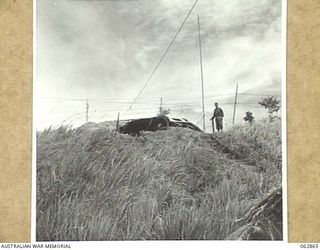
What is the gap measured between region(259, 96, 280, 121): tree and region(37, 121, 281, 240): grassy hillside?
38 mm

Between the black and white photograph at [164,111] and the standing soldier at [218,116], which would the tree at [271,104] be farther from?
the standing soldier at [218,116]

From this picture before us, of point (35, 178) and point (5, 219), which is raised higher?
point (35, 178)

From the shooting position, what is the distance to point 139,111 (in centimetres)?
159

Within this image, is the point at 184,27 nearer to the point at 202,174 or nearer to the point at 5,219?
the point at 202,174

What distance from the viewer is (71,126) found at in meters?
1.58

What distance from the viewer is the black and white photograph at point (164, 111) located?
1.57 m

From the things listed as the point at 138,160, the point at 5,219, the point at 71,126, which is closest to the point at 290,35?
the point at 138,160

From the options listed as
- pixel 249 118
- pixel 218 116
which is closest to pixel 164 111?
pixel 218 116

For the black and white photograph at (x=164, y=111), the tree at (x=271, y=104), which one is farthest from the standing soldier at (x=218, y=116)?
the tree at (x=271, y=104)

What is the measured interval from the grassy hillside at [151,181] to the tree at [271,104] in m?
0.04

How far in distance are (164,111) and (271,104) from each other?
1.16 ft

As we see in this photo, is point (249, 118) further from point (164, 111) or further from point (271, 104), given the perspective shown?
point (164, 111)

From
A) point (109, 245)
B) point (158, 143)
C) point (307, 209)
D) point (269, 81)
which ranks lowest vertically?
point (109, 245)

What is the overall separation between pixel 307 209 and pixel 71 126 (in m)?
0.81
